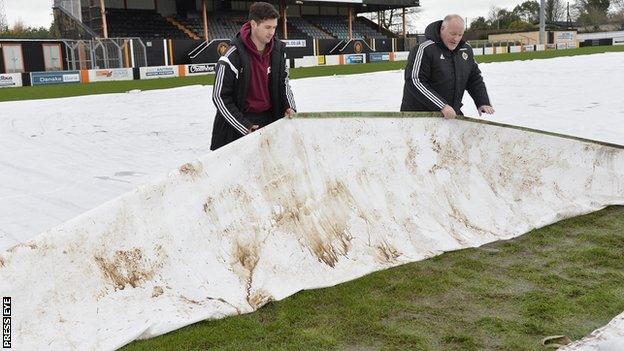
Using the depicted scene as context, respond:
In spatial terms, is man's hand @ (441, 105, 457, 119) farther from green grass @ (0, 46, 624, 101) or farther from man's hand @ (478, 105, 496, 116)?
green grass @ (0, 46, 624, 101)

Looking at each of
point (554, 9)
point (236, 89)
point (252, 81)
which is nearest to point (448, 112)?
point (252, 81)

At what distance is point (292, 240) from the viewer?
3471mm

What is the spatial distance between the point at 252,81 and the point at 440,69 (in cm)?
165

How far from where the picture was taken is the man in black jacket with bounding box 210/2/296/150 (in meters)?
3.91

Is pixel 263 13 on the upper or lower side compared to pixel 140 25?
lower

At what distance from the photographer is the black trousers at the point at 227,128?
165 inches

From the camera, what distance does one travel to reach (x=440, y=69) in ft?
16.4

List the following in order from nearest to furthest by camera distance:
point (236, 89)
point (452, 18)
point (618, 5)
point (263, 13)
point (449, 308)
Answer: point (449, 308)
point (263, 13)
point (236, 89)
point (452, 18)
point (618, 5)

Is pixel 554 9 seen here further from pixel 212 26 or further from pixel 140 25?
pixel 140 25

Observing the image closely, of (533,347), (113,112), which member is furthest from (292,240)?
(113,112)

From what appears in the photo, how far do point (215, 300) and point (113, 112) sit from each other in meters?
9.04

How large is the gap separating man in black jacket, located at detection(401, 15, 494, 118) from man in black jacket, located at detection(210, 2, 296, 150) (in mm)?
1166

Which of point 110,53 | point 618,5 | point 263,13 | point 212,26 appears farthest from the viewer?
point 618,5

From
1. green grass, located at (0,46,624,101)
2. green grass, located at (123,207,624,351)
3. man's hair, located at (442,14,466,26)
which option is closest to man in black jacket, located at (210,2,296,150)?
green grass, located at (123,207,624,351)
